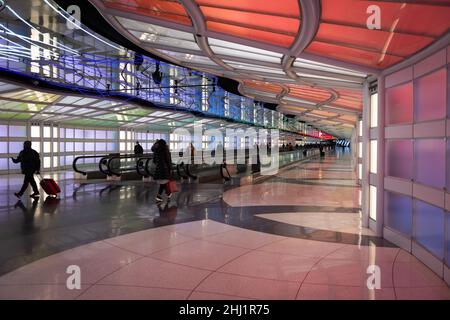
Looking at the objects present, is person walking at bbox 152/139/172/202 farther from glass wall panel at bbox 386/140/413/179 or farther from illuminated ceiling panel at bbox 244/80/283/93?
glass wall panel at bbox 386/140/413/179

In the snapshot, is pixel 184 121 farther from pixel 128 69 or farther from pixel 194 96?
pixel 128 69

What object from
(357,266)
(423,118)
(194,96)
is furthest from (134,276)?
(194,96)

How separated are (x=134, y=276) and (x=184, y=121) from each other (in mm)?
30564

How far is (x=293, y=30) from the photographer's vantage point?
18.5 feet

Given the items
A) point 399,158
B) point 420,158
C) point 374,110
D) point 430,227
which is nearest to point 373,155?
point 374,110

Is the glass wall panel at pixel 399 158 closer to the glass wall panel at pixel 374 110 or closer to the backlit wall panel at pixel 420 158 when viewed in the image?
the backlit wall panel at pixel 420 158

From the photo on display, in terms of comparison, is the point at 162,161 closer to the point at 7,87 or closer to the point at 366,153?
the point at 366,153

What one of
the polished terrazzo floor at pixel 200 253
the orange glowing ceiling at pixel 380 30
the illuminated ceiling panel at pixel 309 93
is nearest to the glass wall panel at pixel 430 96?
the orange glowing ceiling at pixel 380 30

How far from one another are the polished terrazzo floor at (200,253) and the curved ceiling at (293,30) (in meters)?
2.93

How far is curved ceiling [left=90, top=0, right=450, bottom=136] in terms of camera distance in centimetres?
432

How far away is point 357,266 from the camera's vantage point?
5.16 m

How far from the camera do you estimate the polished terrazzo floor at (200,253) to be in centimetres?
430

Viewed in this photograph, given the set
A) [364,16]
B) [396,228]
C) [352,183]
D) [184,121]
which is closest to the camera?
[364,16]

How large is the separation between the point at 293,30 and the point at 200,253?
349cm
